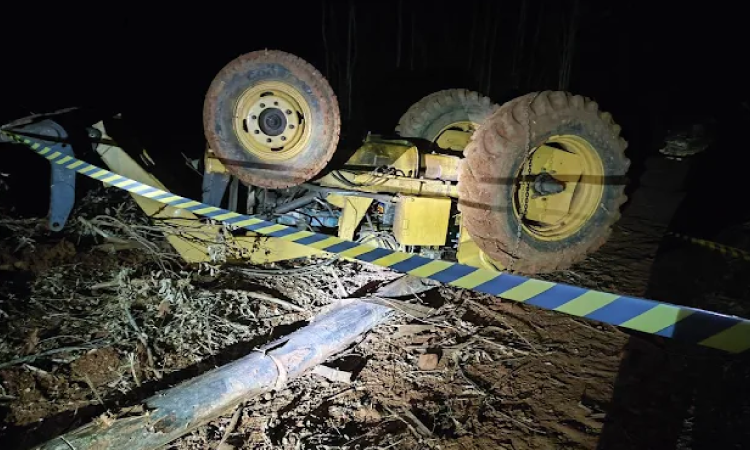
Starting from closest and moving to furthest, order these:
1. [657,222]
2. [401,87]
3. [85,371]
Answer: [85,371] < [657,222] < [401,87]

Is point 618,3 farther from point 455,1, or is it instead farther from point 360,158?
point 360,158

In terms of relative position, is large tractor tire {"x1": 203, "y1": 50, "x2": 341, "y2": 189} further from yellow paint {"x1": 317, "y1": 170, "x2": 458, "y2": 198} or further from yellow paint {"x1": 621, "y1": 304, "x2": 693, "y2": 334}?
yellow paint {"x1": 621, "y1": 304, "x2": 693, "y2": 334}

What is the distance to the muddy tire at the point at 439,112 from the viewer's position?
4633mm

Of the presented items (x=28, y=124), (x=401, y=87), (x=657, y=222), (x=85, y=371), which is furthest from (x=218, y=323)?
(x=401, y=87)

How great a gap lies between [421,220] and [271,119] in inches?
56.0

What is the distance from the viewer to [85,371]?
2.83 meters

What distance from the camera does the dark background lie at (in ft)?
26.0

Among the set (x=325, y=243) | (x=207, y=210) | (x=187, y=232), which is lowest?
(x=187, y=232)

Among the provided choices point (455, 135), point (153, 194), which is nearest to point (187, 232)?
point (153, 194)

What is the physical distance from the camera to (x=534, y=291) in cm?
250

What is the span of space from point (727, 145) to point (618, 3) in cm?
422

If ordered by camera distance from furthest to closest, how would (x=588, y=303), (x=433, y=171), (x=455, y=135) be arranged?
(x=455, y=135)
(x=433, y=171)
(x=588, y=303)

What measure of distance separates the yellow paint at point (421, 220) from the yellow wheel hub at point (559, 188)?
24.5 inches

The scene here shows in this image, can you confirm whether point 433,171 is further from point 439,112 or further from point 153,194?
point 153,194
